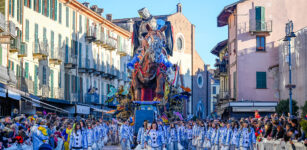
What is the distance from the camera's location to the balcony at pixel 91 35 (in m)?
55.1

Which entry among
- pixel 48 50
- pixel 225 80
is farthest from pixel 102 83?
pixel 48 50

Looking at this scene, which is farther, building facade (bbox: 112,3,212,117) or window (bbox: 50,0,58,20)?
building facade (bbox: 112,3,212,117)

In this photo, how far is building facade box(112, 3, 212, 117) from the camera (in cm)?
8069

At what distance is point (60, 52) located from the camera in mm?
46656

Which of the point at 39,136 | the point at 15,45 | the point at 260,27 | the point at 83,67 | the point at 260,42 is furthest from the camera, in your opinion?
the point at 83,67

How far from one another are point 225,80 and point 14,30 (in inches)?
1165

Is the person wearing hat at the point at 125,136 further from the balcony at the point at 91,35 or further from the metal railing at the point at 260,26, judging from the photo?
the balcony at the point at 91,35

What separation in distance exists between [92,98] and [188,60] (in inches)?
1149

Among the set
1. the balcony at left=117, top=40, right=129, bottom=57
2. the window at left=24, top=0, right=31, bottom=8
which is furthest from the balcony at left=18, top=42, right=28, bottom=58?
the balcony at left=117, top=40, right=129, bottom=57

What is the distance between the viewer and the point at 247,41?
49062 mm

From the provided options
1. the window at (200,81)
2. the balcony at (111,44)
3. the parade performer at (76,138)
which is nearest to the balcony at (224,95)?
the balcony at (111,44)

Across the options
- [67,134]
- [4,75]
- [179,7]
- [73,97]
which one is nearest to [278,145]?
[67,134]

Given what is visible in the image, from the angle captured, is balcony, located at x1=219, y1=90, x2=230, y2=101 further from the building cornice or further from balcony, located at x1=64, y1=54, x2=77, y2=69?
the building cornice

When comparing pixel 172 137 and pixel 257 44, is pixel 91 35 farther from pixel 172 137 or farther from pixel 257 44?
pixel 172 137
